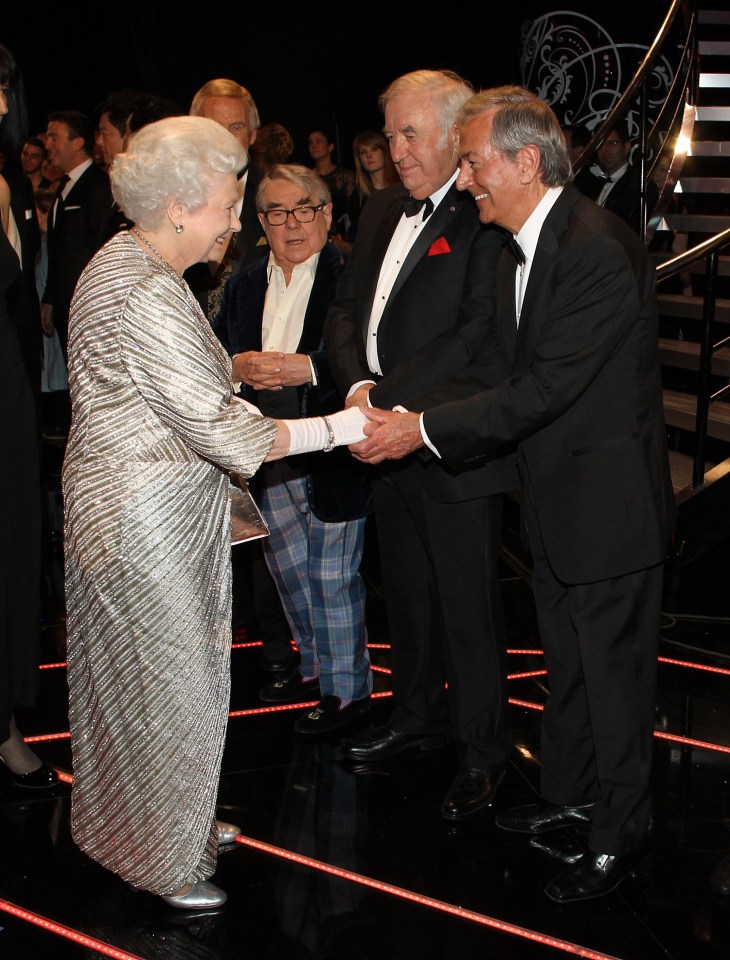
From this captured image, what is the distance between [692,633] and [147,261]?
2.75 m

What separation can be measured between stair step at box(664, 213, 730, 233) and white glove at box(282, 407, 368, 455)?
369cm

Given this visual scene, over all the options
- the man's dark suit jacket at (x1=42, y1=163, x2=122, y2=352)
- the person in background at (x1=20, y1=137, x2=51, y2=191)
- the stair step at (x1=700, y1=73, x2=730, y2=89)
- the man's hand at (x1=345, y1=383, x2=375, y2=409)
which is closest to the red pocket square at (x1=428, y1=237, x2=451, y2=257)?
the man's hand at (x1=345, y1=383, x2=375, y2=409)

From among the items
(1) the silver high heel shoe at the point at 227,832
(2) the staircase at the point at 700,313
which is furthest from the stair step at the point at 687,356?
(1) the silver high heel shoe at the point at 227,832

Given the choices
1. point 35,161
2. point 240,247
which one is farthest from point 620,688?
point 35,161

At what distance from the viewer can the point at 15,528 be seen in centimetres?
308

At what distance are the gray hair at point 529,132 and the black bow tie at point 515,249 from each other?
0.53 ft

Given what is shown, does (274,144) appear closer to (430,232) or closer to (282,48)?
(430,232)

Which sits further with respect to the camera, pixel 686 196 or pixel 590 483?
pixel 686 196

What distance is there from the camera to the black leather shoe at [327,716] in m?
3.42

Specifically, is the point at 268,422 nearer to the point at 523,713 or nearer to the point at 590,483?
the point at 590,483

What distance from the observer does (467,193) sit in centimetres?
290

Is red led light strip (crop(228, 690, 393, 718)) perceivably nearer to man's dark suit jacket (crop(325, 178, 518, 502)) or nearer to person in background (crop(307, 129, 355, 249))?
man's dark suit jacket (crop(325, 178, 518, 502))

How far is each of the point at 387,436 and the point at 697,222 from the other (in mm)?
3954

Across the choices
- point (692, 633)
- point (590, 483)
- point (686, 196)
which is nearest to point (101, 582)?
point (590, 483)
